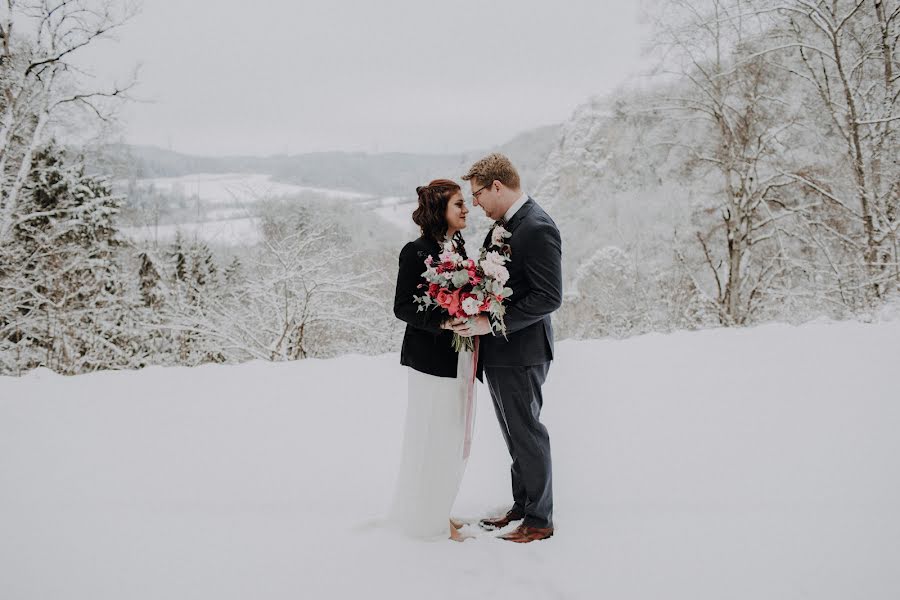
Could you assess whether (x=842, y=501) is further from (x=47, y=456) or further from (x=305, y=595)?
(x=47, y=456)

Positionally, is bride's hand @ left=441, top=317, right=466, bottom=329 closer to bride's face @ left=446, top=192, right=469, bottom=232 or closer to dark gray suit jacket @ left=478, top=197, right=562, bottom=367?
dark gray suit jacket @ left=478, top=197, right=562, bottom=367

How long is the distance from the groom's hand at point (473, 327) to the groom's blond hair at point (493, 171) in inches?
29.0

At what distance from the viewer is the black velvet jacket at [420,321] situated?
2.51 m

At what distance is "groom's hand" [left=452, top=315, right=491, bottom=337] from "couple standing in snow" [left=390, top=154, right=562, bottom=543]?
0.17 ft

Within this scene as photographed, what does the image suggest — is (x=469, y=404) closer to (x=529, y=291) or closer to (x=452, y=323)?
(x=452, y=323)

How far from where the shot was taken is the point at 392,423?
4.61 meters

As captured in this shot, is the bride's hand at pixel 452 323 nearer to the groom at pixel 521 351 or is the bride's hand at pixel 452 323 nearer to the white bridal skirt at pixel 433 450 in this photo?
the groom at pixel 521 351

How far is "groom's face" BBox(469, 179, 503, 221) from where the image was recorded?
104 inches

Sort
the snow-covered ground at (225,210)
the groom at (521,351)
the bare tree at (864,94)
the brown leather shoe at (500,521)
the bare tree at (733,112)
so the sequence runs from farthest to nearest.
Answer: the snow-covered ground at (225,210), the bare tree at (733,112), the bare tree at (864,94), the brown leather shoe at (500,521), the groom at (521,351)

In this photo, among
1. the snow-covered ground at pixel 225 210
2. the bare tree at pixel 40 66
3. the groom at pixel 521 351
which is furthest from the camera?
the snow-covered ground at pixel 225 210

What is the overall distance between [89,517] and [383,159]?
3302 cm

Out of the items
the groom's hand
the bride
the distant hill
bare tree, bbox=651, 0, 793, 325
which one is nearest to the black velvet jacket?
the bride

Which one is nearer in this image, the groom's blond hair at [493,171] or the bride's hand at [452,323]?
the bride's hand at [452,323]

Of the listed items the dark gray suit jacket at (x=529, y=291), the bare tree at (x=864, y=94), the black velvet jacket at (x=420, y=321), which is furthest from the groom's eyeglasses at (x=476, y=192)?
the bare tree at (x=864, y=94)
